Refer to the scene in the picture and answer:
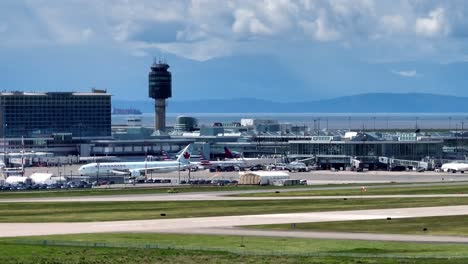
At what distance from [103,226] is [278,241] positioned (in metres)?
17.9

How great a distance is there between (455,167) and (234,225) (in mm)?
111864

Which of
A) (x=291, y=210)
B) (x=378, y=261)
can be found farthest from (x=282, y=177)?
(x=378, y=261)

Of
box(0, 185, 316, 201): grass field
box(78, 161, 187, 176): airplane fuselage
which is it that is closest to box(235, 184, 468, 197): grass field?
box(0, 185, 316, 201): grass field

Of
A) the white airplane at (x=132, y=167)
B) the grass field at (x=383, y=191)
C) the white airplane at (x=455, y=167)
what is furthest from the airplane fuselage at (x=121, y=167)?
the grass field at (x=383, y=191)

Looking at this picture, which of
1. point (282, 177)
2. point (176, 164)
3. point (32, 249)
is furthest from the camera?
point (176, 164)

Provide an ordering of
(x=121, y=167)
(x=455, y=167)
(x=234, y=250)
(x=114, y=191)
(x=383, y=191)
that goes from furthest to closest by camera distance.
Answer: (x=455, y=167), (x=121, y=167), (x=114, y=191), (x=383, y=191), (x=234, y=250)

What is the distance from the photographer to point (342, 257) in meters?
67.4

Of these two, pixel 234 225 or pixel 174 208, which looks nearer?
pixel 234 225

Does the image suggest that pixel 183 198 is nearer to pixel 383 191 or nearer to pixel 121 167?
pixel 383 191

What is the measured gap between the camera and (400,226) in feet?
286

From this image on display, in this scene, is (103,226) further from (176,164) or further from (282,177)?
(176,164)

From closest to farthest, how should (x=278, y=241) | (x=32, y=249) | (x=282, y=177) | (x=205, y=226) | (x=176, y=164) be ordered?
(x=32, y=249) → (x=278, y=241) → (x=205, y=226) → (x=282, y=177) → (x=176, y=164)

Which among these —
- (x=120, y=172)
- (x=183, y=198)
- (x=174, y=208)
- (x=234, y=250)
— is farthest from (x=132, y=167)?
(x=234, y=250)

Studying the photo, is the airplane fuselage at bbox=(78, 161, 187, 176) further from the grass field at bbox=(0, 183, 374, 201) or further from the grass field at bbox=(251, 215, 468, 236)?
the grass field at bbox=(251, 215, 468, 236)
